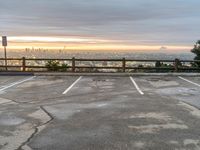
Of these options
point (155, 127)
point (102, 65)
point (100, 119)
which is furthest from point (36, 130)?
point (102, 65)

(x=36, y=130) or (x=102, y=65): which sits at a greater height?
(x=102, y=65)

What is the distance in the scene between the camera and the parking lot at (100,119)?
22.3 feet

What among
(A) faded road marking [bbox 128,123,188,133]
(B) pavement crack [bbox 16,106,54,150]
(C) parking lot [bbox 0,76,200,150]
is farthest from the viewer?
(A) faded road marking [bbox 128,123,188,133]

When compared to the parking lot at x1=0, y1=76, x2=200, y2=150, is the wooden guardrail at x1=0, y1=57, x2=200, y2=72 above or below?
above

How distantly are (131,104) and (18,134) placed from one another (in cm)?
458

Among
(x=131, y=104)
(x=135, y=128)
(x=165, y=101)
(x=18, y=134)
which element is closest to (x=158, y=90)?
(x=165, y=101)

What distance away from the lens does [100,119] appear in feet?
29.1

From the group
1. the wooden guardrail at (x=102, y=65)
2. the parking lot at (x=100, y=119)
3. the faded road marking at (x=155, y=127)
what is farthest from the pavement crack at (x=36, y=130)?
the wooden guardrail at (x=102, y=65)

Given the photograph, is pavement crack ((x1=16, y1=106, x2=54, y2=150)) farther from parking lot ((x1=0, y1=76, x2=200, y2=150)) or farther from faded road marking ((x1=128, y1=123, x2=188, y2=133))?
faded road marking ((x1=128, y1=123, x2=188, y2=133))

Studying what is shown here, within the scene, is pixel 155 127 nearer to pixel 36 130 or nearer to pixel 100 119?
pixel 100 119

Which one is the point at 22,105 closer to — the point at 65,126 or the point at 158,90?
the point at 65,126

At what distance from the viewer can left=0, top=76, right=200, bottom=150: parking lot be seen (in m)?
6.80

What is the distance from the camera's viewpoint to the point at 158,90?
1467 centimetres

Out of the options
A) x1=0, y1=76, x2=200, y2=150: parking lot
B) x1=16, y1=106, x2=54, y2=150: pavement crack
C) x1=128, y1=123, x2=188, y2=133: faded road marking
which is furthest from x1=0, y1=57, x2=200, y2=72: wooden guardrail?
x1=128, y1=123, x2=188, y2=133: faded road marking
